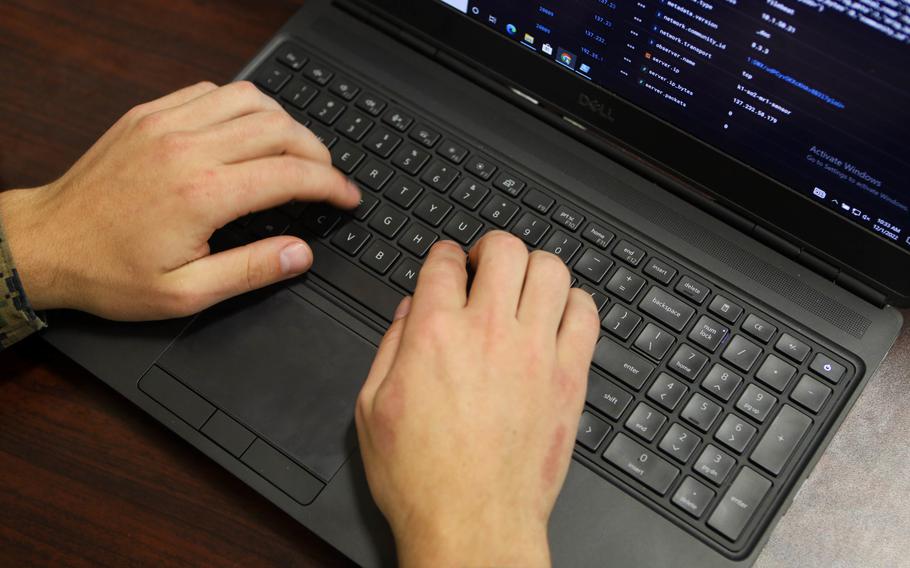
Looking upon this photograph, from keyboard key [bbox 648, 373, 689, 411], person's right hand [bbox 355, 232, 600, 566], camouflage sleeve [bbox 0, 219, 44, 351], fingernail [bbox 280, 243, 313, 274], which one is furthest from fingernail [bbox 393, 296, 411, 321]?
camouflage sleeve [bbox 0, 219, 44, 351]

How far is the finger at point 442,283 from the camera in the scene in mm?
627

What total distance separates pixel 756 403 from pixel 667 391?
0.07 meters

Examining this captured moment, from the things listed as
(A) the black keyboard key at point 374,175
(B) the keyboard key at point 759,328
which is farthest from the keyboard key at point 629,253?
(A) the black keyboard key at point 374,175

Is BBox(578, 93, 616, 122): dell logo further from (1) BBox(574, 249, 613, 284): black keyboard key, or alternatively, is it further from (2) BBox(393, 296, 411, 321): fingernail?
(2) BBox(393, 296, 411, 321): fingernail

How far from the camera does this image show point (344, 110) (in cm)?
82

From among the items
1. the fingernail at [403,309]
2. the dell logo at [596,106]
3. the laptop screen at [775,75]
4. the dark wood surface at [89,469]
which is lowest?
the dark wood surface at [89,469]

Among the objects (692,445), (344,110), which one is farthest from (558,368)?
(344,110)

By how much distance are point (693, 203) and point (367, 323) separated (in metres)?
0.32

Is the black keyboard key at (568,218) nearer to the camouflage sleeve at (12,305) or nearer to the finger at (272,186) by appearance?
the finger at (272,186)

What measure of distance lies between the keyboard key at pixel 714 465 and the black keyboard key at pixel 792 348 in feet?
0.34

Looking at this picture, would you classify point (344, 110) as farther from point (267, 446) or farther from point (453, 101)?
point (267, 446)

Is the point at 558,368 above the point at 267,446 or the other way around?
above

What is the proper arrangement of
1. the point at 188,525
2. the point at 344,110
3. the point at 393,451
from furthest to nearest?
the point at 344,110
the point at 188,525
the point at 393,451

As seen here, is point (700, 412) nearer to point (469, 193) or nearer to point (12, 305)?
point (469, 193)
